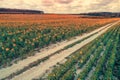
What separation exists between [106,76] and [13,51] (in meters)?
7.75

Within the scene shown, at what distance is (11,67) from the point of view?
15008mm

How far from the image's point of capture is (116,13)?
197m

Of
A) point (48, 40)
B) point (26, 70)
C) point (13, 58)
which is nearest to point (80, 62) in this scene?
point (26, 70)

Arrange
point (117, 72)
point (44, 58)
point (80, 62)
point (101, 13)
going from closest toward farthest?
point (117, 72), point (80, 62), point (44, 58), point (101, 13)

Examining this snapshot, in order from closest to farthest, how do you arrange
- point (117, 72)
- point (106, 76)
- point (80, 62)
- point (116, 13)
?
point (106, 76)
point (117, 72)
point (80, 62)
point (116, 13)

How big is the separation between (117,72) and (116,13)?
188 m

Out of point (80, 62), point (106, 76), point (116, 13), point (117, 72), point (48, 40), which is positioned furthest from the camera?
point (116, 13)

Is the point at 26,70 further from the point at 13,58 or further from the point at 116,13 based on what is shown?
the point at 116,13

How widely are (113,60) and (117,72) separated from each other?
2073 millimetres

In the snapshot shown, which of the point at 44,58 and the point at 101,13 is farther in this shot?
the point at 101,13

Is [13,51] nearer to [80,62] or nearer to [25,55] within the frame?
[25,55]

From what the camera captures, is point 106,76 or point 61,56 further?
Answer: point 61,56

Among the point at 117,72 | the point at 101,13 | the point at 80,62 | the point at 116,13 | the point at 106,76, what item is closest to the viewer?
the point at 106,76

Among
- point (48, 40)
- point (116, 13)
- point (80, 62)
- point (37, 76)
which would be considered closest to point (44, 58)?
point (80, 62)
